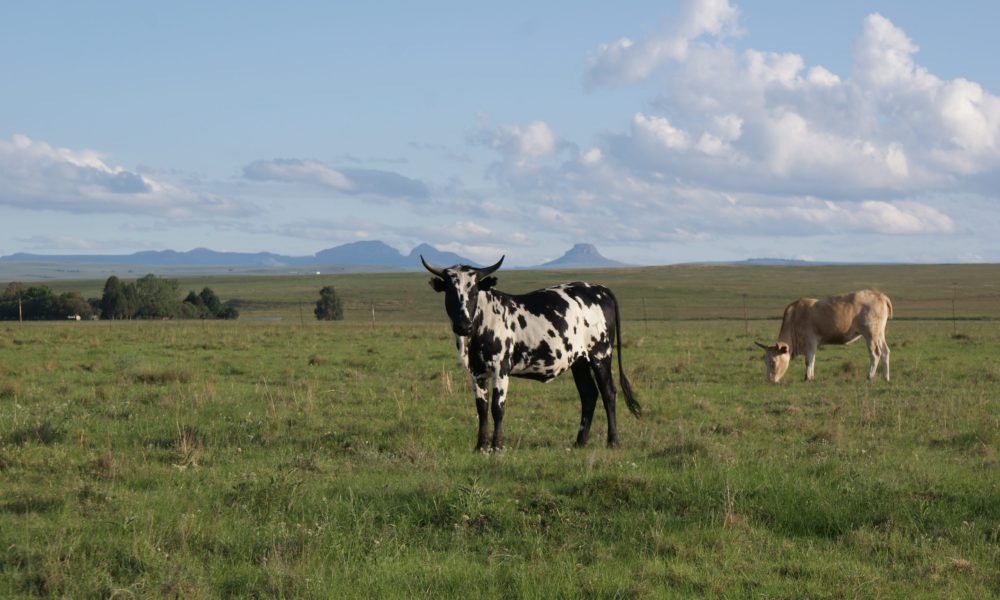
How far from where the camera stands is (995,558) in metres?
7.04

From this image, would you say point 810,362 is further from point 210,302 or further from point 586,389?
point 210,302

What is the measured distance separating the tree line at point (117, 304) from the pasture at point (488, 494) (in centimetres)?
6058

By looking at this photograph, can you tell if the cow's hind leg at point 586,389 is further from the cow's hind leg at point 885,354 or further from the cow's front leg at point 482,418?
the cow's hind leg at point 885,354

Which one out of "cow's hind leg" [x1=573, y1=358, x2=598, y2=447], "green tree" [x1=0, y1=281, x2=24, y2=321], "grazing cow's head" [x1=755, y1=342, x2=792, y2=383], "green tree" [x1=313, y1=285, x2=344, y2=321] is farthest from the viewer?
"green tree" [x1=313, y1=285, x2=344, y2=321]

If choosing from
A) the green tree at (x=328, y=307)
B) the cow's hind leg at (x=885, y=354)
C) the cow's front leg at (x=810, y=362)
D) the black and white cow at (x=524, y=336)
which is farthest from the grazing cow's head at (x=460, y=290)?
the green tree at (x=328, y=307)

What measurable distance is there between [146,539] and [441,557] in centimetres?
232

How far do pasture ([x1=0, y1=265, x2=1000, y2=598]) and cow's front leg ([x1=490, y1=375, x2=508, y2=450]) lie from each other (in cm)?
38

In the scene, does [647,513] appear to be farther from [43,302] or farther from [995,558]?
[43,302]

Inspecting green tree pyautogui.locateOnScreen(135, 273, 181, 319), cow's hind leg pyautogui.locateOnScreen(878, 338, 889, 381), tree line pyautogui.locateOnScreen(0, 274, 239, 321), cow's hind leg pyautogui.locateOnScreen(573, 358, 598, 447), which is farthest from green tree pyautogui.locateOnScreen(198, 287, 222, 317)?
cow's hind leg pyautogui.locateOnScreen(573, 358, 598, 447)

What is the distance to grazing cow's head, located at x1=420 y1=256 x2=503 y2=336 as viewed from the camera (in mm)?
11383

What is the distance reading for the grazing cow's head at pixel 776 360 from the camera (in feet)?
66.1

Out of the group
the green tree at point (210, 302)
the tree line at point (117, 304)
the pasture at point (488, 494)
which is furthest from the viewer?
the green tree at point (210, 302)

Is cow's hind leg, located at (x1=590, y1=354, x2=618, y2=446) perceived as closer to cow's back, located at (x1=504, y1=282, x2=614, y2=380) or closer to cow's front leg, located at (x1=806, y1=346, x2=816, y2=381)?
cow's back, located at (x1=504, y1=282, x2=614, y2=380)

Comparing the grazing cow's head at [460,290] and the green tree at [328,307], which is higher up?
the grazing cow's head at [460,290]
